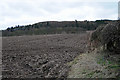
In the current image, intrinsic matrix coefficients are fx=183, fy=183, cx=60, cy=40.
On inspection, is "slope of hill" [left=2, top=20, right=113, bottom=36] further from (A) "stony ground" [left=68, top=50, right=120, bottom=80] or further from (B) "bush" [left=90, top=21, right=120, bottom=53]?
(A) "stony ground" [left=68, top=50, right=120, bottom=80]

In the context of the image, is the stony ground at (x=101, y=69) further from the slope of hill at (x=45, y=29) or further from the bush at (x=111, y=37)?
the slope of hill at (x=45, y=29)

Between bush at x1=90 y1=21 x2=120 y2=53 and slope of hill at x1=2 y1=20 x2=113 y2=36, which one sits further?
slope of hill at x1=2 y1=20 x2=113 y2=36

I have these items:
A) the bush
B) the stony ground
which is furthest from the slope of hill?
the stony ground

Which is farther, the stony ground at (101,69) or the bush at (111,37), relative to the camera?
the bush at (111,37)

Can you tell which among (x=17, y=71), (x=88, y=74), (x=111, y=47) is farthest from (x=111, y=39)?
(x=17, y=71)

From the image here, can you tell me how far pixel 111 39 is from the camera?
8039 mm

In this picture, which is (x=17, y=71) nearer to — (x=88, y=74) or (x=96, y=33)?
(x=88, y=74)

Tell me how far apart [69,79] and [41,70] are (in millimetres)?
2322

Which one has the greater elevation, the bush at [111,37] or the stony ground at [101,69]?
the bush at [111,37]

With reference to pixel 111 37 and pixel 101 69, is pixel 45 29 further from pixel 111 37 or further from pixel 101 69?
pixel 101 69

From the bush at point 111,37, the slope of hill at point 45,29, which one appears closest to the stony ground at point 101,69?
the bush at point 111,37

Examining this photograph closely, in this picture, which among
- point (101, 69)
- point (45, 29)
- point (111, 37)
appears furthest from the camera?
point (45, 29)

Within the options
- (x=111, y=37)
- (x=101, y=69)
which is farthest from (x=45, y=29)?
(x=101, y=69)

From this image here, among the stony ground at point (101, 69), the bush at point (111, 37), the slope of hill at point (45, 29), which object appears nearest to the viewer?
the stony ground at point (101, 69)
